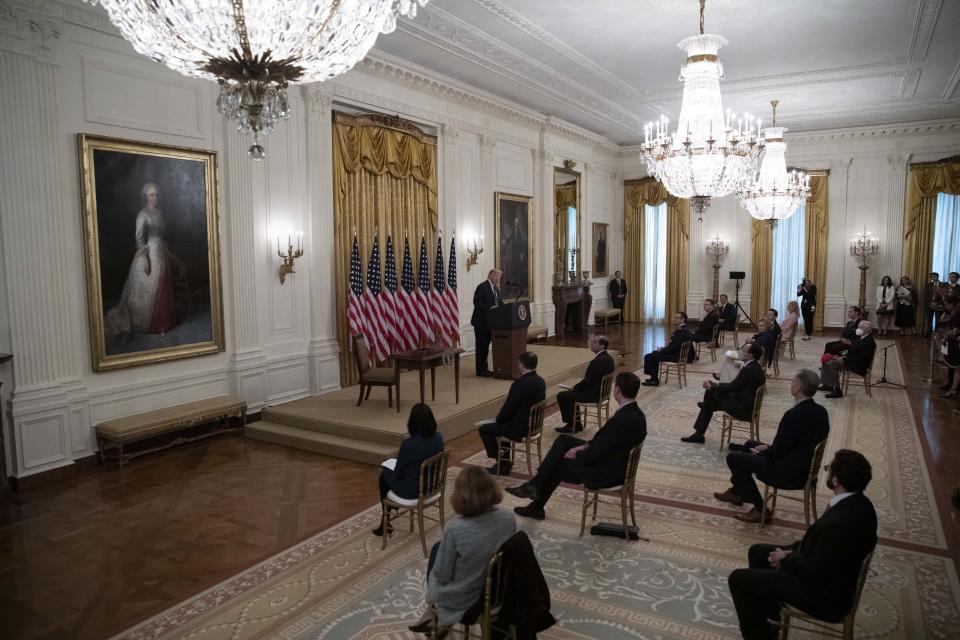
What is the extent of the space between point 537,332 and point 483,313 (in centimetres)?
491

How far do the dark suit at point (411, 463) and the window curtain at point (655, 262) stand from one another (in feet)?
54.2

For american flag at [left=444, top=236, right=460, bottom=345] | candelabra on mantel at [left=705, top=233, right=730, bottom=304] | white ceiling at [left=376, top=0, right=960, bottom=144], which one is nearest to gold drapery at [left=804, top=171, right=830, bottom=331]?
candelabra on mantel at [left=705, top=233, right=730, bottom=304]

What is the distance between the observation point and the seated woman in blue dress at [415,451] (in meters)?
4.99

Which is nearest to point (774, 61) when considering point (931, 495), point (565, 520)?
point (931, 495)

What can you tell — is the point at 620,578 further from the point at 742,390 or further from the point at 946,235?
the point at 946,235

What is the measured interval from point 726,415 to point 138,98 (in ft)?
25.5

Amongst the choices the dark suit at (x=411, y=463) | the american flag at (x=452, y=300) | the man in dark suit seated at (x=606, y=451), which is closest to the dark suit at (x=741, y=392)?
the man in dark suit seated at (x=606, y=451)

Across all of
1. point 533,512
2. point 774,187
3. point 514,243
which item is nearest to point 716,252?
point 774,187

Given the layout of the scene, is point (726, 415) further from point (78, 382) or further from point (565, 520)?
point (78, 382)

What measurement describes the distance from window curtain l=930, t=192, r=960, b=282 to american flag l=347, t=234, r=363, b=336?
15.2m

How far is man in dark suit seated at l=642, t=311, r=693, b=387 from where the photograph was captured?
36.3 feet

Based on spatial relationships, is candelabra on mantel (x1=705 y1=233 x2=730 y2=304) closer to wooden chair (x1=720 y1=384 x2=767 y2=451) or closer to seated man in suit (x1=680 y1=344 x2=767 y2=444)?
wooden chair (x1=720 y1=384 x2=767 y2=451)

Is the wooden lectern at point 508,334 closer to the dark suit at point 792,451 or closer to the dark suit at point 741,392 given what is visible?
the dark suit at point 741,392

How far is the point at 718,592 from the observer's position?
444cm
